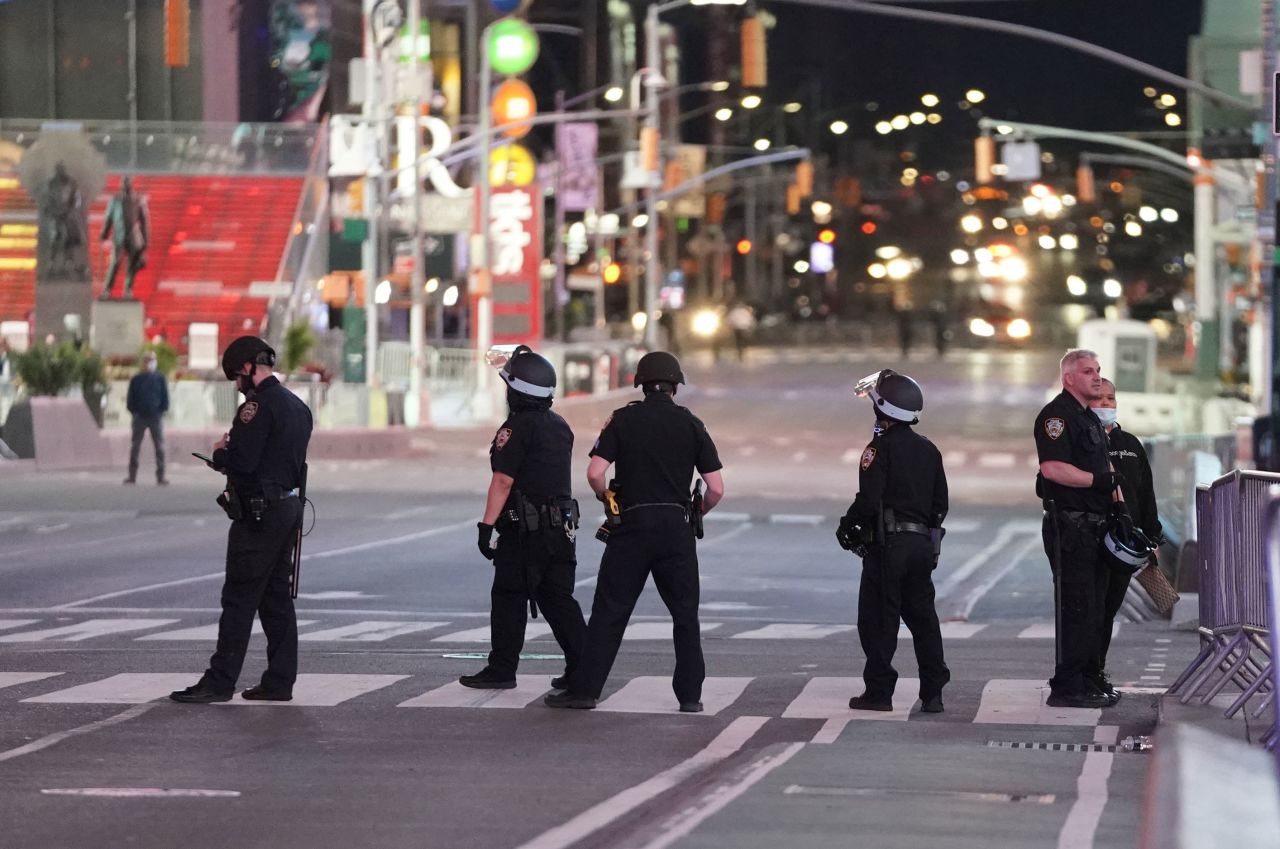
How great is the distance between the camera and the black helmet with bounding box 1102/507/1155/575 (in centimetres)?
1157

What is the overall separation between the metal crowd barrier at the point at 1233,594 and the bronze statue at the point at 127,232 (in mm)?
39523

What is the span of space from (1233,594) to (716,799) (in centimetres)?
361

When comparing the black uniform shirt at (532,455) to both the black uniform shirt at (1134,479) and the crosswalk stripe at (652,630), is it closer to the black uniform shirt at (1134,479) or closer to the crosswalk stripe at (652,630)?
the black uniform shirt at (1134,479)

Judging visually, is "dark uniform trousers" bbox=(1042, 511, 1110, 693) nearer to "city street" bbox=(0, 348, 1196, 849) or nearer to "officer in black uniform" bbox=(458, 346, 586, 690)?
"city street" bbox=(0, 348, 1196, 849)

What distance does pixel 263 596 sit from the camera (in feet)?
38.2

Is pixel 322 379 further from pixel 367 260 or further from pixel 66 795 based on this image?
pixel 66 795

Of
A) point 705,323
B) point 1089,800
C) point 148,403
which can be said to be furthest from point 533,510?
point 705,323

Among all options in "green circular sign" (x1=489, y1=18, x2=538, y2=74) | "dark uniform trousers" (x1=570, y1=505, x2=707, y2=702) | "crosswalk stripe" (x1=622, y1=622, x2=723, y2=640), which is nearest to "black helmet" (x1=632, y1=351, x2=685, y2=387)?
"dark uniform trousers" (x1=570, y1=505, x2=707, y2=702)

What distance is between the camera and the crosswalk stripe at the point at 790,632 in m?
16.1

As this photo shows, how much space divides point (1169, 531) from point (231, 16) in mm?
50230

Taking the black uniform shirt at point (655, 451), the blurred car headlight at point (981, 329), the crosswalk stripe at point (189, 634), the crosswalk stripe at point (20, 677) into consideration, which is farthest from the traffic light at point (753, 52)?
the blurred car headlight at point (981, 329)

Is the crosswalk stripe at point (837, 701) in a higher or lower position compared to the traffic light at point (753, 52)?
lower

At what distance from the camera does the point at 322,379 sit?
4103cm

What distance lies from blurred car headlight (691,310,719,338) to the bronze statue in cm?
3329
